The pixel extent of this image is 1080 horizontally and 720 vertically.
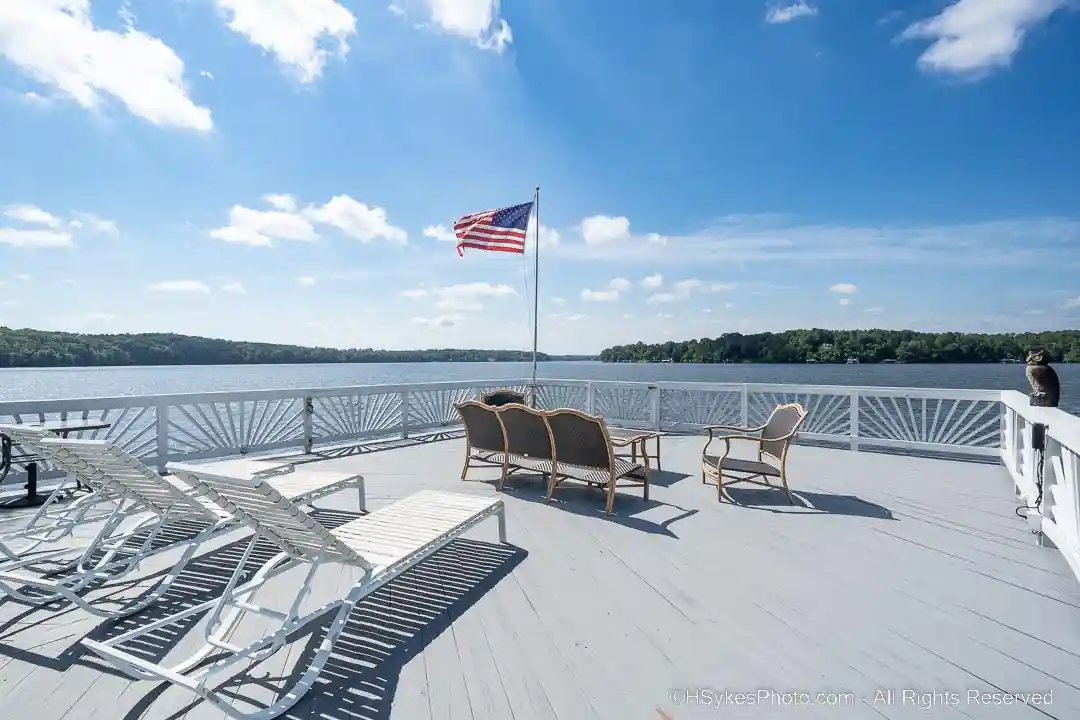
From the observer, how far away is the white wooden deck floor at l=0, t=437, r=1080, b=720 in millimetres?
1780

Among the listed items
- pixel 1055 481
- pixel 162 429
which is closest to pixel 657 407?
pixel 1055 481

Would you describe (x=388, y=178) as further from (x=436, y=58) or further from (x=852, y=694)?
(x=852, y=694)

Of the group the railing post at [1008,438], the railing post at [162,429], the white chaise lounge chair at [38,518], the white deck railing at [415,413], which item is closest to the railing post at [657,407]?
the white deck railing at [415,413]

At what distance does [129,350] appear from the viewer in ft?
61.4

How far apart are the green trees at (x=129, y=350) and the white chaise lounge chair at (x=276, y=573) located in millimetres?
10001

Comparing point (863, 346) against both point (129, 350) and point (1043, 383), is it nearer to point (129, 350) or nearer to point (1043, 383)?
point (1043, 383)

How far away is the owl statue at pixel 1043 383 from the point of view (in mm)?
3726

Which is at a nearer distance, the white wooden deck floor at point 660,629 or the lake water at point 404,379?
the white wooden deck floor at point 660,629

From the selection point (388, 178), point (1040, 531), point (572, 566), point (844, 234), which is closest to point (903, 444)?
point (1040, 531)

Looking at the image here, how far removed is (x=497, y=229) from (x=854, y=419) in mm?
5520

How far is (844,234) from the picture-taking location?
14422mm

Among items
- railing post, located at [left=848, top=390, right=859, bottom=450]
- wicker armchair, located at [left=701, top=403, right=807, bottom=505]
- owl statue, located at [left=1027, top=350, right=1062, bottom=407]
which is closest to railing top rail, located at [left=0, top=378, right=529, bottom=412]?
wicker armchair, located at [left=701, top=403, right=807, bottom=505]

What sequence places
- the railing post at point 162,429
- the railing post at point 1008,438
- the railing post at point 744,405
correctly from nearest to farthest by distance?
the railing post at point 1008,438, the railing post at point 162,429, the railing post at point 744,405

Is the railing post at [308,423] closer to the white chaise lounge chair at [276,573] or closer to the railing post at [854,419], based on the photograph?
the white chaise lounge chair at [276,573]
